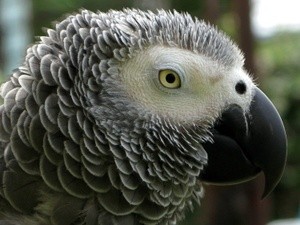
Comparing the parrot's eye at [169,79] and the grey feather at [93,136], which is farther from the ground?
the parrot's eye at [169,79]

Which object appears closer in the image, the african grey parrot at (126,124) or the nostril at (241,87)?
the african grey parrot at (126,124)

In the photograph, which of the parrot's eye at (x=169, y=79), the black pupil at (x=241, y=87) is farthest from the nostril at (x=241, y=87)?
the parrot's eye at (x=169, y=79)

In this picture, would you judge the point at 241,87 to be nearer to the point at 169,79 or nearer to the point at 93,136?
the point at 169,79

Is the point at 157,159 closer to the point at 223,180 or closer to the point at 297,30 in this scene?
the point at 223,180

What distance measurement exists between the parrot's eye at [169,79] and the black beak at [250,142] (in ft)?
0.58

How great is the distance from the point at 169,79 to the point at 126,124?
20 cm

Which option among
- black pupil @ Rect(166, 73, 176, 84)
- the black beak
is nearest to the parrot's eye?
black pupil @ Rect(166, 73, 176, 84)

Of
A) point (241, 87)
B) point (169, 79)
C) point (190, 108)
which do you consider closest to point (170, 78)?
point (169, 79)

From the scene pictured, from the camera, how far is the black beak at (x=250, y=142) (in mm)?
1873

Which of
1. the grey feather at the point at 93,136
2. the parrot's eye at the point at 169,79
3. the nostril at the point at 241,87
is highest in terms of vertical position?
the nostril at the point at 241,87

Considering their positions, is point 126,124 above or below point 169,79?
below

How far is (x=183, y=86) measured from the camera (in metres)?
1.89

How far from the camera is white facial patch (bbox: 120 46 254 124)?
1875 mm

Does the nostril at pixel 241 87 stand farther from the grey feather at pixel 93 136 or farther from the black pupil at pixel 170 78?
the black pupil at pixel 170 78
